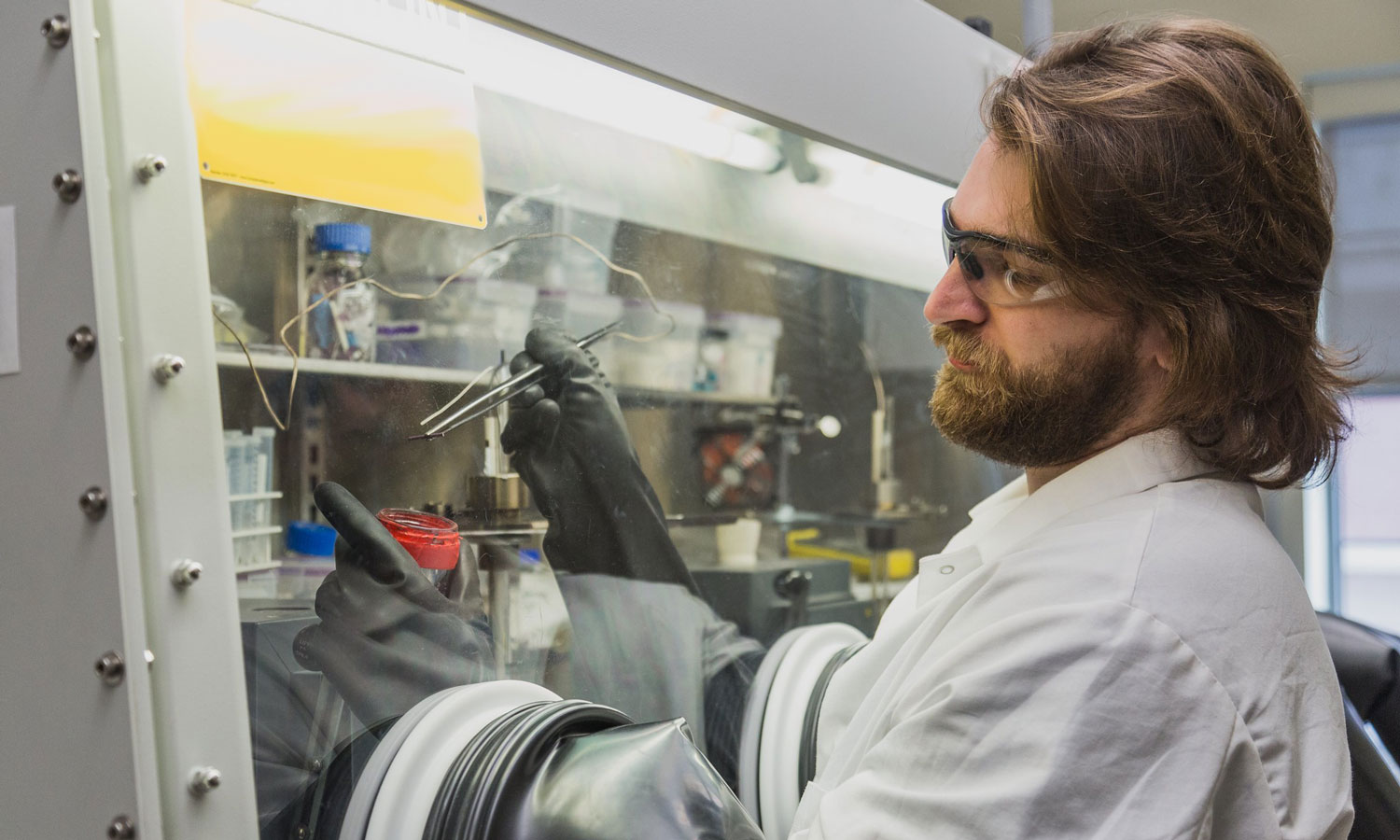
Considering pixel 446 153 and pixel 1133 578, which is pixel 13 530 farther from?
pixel 1133 578

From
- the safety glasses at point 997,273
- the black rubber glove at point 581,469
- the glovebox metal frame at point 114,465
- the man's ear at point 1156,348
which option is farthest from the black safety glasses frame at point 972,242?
the glovebox metal frame at point 114,465

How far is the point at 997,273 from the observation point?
1027mm

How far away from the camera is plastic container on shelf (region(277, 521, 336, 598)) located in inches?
38.2

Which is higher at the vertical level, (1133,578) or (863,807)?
(1133,578)

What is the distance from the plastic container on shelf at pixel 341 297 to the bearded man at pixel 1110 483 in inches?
6.2

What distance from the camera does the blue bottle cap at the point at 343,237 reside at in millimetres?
988

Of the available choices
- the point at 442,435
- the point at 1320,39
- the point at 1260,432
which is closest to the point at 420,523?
the point at 442,435

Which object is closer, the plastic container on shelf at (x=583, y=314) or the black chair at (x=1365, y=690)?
the plastic container on shelf at (x=583, y=314)

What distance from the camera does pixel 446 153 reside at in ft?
3.54

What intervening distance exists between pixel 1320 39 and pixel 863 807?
3382 mm

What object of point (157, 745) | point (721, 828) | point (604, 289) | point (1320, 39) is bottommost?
point (721, 828)

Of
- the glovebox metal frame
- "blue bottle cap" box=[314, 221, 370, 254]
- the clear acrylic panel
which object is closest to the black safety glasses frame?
the clear acrylic panel

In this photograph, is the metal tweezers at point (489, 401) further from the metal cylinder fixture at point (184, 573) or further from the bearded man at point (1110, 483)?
the metal cylinder fixture at point (184, 573)

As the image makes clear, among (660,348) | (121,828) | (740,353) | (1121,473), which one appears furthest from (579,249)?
(121,828)
